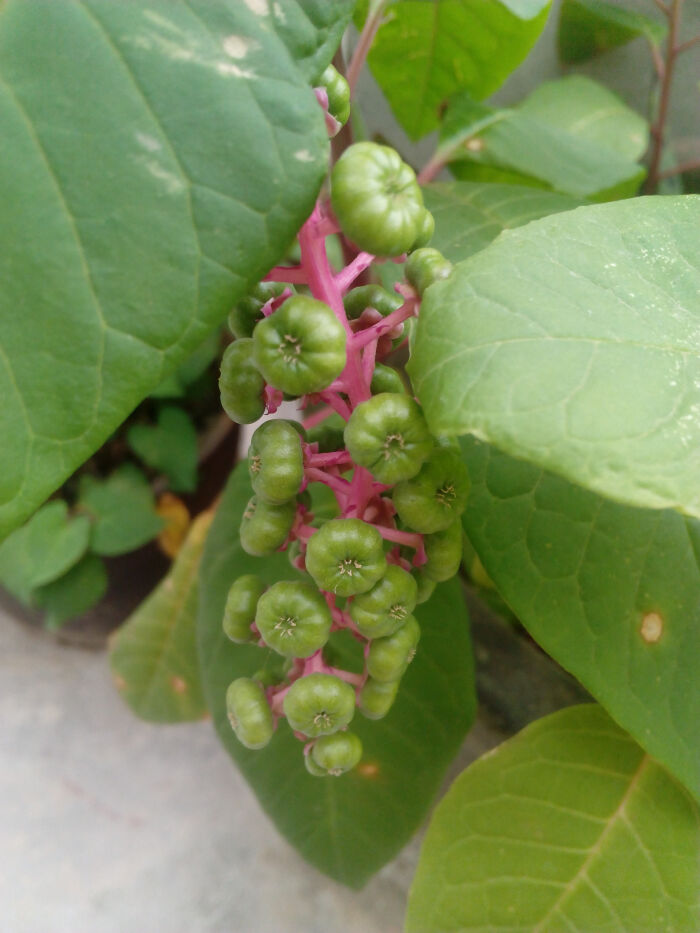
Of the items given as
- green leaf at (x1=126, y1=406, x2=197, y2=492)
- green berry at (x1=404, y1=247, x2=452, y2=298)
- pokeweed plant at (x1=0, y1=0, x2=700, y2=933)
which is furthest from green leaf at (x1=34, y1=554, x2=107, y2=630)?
green berry at (x1=404, y1=247, x2=452, y2=298)

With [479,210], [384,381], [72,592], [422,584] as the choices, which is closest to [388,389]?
[384,381]

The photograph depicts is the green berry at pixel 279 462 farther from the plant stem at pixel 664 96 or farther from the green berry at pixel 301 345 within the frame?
the plant stem at pixel 664 96

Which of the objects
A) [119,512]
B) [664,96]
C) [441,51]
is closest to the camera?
[441,51]

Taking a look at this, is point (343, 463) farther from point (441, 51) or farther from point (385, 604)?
point (441, 51)

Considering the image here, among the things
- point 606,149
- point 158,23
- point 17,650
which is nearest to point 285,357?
point 158,23

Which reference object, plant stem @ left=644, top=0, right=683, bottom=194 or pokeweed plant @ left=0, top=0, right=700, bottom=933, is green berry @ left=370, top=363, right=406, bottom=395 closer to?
pokeweed plant @ left=0, top=0, right=700, bottom=933

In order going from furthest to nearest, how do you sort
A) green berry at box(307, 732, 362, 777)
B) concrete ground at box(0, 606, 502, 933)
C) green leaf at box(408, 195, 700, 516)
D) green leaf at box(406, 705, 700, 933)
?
concrete ground at box(0, 606, 502, 933) → green leaf at box(406, 705, 700, 933) → green berry at box(307, 732, 362, 777) → green leaf at box(408, 195, 700, 516)
